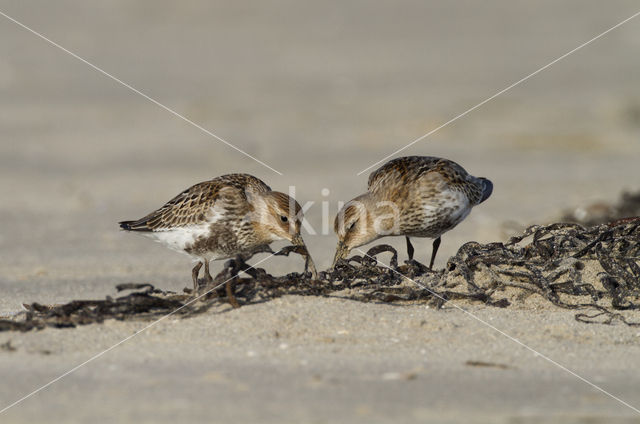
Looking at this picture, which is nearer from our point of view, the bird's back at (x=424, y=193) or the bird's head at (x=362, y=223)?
the bird's head at (x=362, y=223)

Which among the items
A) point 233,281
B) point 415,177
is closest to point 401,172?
point 415,177

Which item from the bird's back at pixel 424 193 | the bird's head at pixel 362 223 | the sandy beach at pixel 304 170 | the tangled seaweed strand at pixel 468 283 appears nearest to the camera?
the sandy beach at pixel 304 170

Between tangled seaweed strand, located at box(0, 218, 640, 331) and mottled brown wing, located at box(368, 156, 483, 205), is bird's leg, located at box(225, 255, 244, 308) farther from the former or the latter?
mottled brown wing, located at box(368, 156, 483, 205)

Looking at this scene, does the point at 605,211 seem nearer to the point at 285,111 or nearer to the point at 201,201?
the point at 201,201

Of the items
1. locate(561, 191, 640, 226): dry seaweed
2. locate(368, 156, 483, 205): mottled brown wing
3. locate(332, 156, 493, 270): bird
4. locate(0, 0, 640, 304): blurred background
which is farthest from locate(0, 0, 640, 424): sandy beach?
locate(332, 156, 493, 270): bird

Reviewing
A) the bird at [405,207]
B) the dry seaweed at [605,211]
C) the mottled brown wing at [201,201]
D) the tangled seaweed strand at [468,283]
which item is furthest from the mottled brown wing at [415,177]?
the dry seaweed at [605,211]

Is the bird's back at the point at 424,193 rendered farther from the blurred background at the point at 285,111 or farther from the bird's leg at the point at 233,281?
the bird's leg at the point at 233,281
